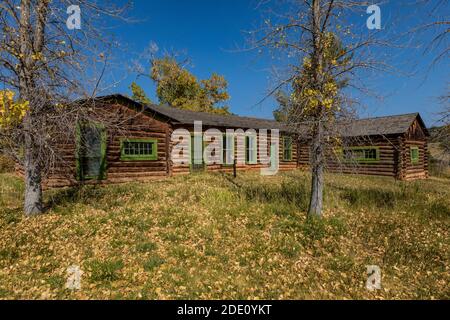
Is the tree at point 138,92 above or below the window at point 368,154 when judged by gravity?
above

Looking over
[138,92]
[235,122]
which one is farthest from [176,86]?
[235,122]

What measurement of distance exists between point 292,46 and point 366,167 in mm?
16948

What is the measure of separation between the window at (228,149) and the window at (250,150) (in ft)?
5.28

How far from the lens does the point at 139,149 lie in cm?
1462

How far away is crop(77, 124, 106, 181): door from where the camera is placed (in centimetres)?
1304

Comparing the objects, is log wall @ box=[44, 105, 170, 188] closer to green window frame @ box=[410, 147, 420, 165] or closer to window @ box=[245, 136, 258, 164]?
window @ box=[245, 136, 258, 164]

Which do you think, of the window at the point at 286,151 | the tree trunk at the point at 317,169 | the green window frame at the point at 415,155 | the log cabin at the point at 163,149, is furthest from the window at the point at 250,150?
the tree trunk at the point at 317,169

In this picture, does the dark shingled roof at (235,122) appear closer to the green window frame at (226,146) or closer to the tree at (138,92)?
the green window frame at (226,146)

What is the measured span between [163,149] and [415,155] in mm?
19016

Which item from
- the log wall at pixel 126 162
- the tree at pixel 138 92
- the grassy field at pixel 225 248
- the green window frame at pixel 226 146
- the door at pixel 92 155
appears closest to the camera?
the grassy field at pixel 225 248

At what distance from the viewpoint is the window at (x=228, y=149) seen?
1909 centimetres

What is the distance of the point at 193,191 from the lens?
11.1 metres
